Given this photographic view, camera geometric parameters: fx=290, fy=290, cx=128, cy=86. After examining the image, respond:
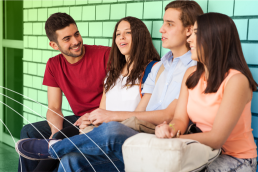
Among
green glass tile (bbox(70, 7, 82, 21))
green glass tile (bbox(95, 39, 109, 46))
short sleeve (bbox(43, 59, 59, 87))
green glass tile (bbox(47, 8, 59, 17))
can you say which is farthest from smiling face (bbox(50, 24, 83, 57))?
green glass tile (bbox(47, 8, 59, 17))

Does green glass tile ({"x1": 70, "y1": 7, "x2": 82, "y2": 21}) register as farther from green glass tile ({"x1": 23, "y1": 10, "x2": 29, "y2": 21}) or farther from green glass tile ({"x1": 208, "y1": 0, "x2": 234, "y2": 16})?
green glass tile ({"x1": 208, "y1": 0, "x2": 234, "y2": 16})

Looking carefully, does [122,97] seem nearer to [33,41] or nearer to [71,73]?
[71,73]

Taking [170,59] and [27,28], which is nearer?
[170,59]

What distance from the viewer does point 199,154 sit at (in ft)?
4.15

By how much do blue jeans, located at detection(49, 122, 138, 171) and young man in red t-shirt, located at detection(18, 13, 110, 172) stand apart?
0.99 meters

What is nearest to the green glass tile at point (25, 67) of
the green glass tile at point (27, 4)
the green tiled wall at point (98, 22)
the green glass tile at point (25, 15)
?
the green tiled wall at point (98, 22)

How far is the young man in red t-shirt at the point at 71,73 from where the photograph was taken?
2.62 meters

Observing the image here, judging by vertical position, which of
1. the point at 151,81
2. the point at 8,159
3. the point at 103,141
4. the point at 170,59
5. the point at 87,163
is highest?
the point at 170,59

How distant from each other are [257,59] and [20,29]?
11.2 feet

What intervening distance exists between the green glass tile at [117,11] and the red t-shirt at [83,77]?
361 mm

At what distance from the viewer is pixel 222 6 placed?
6.72 feet

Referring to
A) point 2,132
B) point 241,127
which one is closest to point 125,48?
point 241,127

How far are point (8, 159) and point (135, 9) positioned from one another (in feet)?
8.44

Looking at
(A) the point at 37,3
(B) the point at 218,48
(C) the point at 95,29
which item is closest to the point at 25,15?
(A) the point at 37,3
